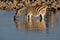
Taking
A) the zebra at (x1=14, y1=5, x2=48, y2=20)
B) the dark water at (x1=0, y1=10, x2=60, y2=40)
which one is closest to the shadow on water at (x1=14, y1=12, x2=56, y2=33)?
the dark water at (x1=0, y1=10, x2=60, y2=40)

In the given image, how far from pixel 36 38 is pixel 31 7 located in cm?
397

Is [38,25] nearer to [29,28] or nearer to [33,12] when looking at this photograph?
[29,28]

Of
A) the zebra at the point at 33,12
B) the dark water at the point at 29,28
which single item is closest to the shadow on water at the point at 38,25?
the dark water at the point at 29,28

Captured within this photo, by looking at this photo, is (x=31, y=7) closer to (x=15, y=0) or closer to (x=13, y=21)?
(x=13, y=21)

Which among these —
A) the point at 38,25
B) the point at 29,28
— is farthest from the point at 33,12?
the point at 29,28

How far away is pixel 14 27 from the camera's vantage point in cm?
1588

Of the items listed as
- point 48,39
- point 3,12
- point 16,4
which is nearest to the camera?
point 48,39

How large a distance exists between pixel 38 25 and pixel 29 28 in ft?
2.08

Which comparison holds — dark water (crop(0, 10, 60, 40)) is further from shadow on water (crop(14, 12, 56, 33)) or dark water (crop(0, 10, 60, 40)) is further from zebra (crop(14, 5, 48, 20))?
zebra (crop(14, 5, 48, 20))

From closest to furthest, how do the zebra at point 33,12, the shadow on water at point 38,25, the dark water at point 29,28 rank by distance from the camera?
the dark water at point 29,28
the shadow on water at point 38,25
the zebra at point 33,12

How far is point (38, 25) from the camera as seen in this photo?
16.2 metres

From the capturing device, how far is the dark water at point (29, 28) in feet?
47.0

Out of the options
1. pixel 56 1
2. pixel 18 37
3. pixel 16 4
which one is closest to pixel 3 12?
pixel 16 4

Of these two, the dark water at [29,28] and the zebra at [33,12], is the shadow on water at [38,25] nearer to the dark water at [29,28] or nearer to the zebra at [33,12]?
the dark water at [29,28]
